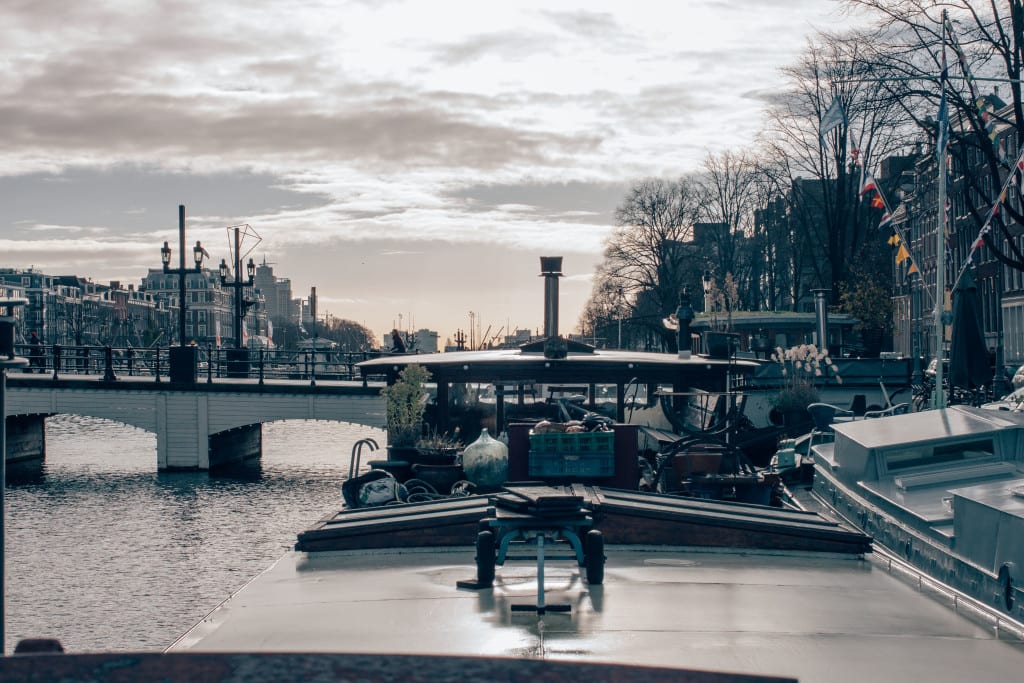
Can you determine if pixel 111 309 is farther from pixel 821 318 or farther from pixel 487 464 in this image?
pixel 487 464

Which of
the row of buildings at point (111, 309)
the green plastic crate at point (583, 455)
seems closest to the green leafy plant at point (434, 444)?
Answer: the green plastic crate at point (583, 455)

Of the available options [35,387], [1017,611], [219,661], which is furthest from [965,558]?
[35,387]

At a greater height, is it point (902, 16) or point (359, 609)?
point (902, 16)

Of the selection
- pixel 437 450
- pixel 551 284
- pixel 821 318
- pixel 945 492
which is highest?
pixel 551 284

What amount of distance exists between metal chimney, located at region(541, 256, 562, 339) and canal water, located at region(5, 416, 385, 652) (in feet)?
22.9

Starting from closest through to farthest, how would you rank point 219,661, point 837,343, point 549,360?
point 219,661 → point 549,360 → point 837,343

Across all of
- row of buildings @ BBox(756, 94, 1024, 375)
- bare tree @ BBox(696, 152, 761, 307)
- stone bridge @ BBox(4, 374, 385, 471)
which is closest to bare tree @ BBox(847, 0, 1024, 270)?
row of buildings @ BBox(756, 94, 1024, 375)

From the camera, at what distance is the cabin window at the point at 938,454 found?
10.8m

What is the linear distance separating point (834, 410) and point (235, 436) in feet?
86.4

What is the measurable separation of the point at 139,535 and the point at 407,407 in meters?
11.2

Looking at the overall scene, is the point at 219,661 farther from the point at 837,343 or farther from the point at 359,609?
the point at 837,343

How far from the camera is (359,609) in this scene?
768 centimetres

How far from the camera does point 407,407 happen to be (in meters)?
17.8

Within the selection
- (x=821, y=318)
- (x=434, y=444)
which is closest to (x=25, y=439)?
(x=821, y=318)
